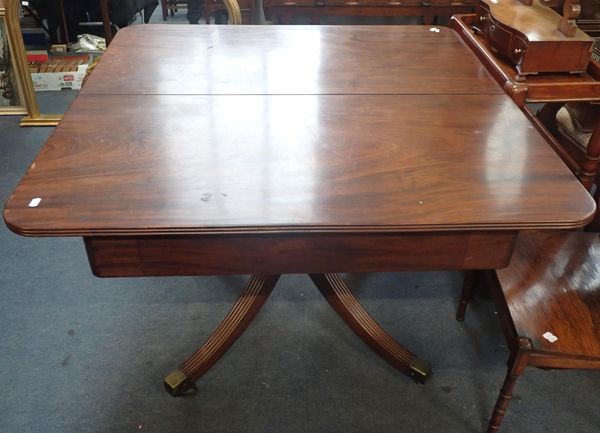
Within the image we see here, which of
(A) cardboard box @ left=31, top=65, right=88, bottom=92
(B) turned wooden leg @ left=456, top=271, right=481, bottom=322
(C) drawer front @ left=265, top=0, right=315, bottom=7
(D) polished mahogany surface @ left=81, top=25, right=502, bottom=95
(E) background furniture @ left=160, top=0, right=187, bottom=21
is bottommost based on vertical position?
(B) turned wooden leg @ left=456, top=271, right=481, bottom=322

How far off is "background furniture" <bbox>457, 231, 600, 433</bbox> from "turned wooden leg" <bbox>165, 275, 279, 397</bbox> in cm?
65

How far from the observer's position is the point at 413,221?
3.42ft

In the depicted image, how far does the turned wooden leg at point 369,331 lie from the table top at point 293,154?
0.54 meters

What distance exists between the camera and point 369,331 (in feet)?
5.75

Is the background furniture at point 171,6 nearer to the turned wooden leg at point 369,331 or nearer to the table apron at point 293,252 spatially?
the turned wooden leg at point 369,331

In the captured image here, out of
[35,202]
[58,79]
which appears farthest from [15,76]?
[35,202]

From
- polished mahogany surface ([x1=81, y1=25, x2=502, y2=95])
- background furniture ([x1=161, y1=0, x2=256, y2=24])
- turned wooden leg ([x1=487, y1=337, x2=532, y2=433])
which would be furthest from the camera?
background furniture ([x1=161, y1=0, x2=256, y2=24])

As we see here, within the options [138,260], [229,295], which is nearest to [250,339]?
[229,295]

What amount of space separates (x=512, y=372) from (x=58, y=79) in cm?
311

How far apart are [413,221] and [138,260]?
535mm

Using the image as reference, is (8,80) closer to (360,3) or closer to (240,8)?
(240,8)

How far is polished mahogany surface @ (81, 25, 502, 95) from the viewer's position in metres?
1.58

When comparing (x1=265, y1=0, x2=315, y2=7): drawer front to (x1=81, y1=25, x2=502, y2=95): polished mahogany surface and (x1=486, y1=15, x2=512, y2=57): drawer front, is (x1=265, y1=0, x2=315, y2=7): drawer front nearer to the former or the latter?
(x1=81, y1=25, x2=502, y2=95): polished mahogany surface

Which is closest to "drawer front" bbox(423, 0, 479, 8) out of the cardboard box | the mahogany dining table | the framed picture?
the mahogany dining table
